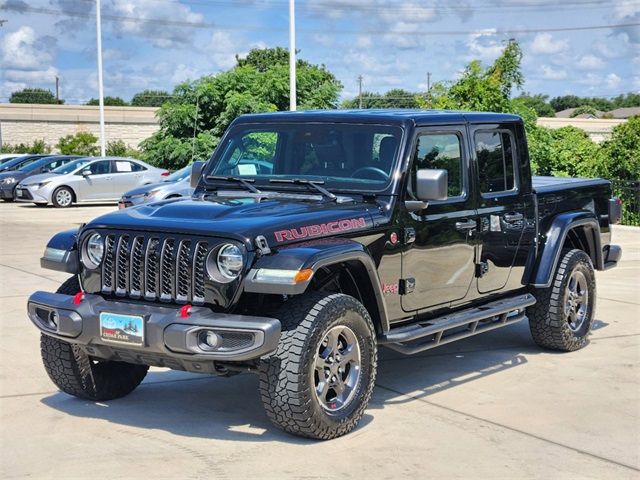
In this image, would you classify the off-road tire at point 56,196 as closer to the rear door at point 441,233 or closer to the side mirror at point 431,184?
the rear door at point 441,233

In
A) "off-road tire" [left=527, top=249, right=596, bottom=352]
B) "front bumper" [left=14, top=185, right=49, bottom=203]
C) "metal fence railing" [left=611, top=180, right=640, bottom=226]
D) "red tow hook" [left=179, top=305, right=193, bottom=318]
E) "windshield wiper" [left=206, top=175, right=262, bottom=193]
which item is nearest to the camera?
"red tow hook" [left=179, top=305, right=193, bottom=318]

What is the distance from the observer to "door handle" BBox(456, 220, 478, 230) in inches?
276

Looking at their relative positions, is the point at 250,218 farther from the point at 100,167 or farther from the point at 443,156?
the point at 100,167

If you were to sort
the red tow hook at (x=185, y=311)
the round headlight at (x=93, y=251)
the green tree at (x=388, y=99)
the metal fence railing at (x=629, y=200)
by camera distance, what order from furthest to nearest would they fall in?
the green tree at (x=388, y=99)
the metal fence railing at (x=629, y=200)
the round headlight at (x=93, y=251)
the red tow hook at (x=185, y=311)

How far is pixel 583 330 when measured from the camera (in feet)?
27.5

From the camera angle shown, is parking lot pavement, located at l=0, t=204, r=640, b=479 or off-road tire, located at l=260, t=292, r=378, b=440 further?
off-road tire, located at l=260, t=292, r=378, b=440

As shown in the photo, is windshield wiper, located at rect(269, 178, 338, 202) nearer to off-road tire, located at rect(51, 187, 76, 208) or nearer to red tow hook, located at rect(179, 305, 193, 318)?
red tow hook, located at rect(179, 305, 193, 318)

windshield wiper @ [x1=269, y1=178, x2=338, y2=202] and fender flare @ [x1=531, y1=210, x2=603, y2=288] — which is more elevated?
windshield wiper @ [x1=269, y1=178, x2=338, y2=202]

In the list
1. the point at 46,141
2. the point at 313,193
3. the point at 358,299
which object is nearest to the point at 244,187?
the point at 313,193

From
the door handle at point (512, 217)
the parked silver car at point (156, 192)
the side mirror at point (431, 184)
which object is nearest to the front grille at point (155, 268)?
the side mirror at point (431, 184)

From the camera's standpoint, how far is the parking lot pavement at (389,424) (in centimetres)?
526

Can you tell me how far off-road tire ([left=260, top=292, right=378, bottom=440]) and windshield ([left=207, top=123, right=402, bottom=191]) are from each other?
1182mm

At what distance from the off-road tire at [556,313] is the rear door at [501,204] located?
35cm

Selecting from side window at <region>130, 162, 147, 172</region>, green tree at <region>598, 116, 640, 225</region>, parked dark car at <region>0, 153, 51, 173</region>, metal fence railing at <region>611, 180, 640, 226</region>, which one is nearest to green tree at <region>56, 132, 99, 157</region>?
parked dark car at <region>0, 153, 51, 173</region>
